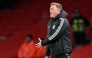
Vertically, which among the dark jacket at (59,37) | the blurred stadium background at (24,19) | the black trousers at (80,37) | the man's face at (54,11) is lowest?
the blurred stadium background at (24,19)

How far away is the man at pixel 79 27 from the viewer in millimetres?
8414

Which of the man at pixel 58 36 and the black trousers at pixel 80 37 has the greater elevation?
the man at pixel 58 36

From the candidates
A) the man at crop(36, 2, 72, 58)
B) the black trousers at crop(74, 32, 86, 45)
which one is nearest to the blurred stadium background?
the black trousers at crop(74, 32, 86, 45)

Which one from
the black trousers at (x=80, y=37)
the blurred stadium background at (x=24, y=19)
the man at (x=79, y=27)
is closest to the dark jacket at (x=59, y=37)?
the blurred stadium background at (x=24, y=19)

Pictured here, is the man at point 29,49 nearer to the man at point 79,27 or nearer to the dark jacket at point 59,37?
the man at point 79,27

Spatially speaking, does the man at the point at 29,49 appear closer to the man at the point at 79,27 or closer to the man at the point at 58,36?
the man at the point at 79,27

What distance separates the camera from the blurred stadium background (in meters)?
10.4

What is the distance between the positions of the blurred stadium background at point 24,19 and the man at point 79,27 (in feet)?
0.77

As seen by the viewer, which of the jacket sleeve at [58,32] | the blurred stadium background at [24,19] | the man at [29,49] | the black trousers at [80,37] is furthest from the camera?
the blurred stadium background at [24,19]

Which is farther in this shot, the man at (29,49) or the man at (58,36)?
the man at (29,49)

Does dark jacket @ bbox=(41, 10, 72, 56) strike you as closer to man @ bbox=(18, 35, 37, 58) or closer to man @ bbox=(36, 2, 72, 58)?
man @ bbox=(36, 2, 72, 58)

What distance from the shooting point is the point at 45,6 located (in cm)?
1332

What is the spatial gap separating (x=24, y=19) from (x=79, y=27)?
4693 mm

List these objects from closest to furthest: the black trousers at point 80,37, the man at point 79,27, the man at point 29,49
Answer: the man at point 29,49
the man at point 79,27
the black trousers at point 80,37
